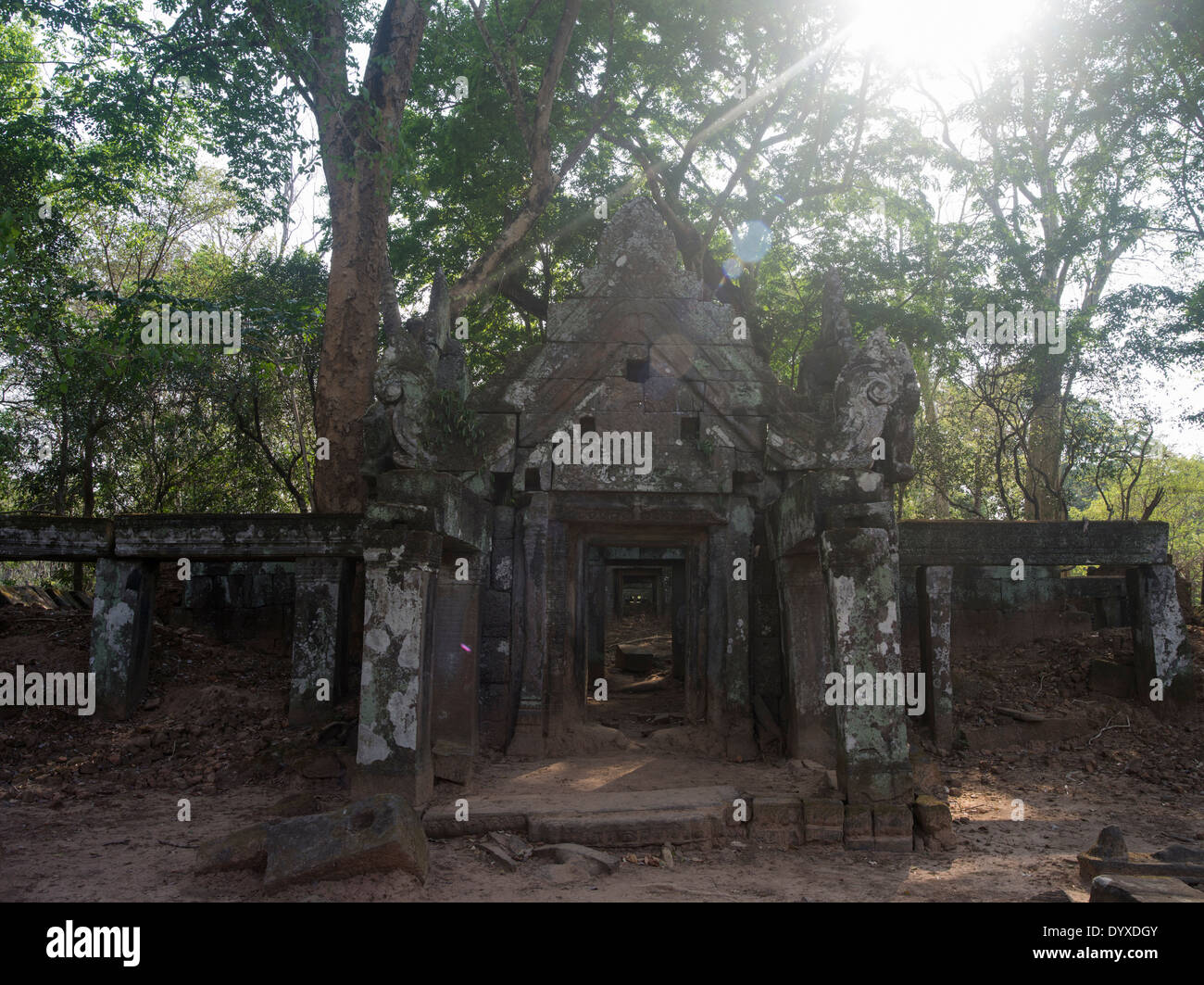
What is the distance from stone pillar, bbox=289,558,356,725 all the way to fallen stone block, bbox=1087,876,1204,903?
22.3 ft

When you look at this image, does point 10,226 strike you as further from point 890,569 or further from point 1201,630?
point 1201,630

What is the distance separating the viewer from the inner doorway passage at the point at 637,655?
35.7ft

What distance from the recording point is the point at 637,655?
52.1 feet

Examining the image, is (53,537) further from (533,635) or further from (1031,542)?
(1031,542)

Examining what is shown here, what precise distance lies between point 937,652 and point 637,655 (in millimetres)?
7447

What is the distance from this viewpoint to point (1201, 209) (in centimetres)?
1638

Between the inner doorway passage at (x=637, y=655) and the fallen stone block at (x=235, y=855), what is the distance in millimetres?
4528

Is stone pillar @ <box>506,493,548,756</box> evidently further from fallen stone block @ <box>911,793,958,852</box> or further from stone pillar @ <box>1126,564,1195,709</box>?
stone pillar @ <box>1126,564,1195,709</box>

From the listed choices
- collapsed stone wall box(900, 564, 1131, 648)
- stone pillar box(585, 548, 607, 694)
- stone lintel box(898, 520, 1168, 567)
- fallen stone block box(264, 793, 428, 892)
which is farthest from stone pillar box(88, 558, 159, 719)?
collapsed stone wall box(900, 564, 1131, 648)

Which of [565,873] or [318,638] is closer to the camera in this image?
[565,873]

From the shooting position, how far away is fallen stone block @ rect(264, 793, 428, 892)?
16.2ft

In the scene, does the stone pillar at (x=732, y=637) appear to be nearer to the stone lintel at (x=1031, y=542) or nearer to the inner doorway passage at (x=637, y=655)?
the inner doorway passage at (x=637, y=655)

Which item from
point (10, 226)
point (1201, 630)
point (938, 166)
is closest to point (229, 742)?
point (10, 226)

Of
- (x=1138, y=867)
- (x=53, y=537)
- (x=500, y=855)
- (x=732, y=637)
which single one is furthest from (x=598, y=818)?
(x=53, y=537)
